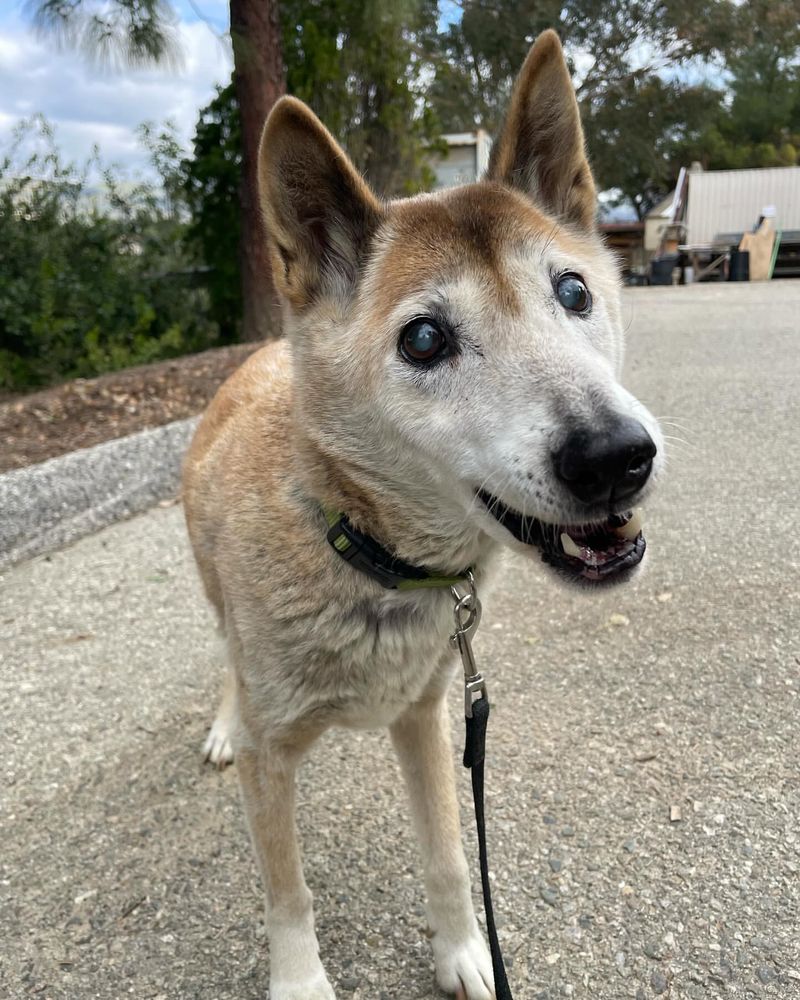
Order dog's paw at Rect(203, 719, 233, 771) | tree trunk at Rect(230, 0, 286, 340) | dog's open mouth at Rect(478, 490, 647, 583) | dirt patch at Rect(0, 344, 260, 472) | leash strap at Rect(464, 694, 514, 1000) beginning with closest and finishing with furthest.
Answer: dog's open mouth at Rect(478, 490, 647, 583) → leash strap at Rect(464, 694, 514, 1000) → dog's paw at Rect(203, 719, 233, 771) → dirt patch at Rect(0, 344, 260, 472) → tree trunk at Rect(230, 0, 286, 340)

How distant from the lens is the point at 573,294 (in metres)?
1.78

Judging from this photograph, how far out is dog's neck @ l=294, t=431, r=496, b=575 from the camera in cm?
174

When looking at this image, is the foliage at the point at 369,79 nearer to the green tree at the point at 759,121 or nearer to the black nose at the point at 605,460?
the black nose at the point at 605,460

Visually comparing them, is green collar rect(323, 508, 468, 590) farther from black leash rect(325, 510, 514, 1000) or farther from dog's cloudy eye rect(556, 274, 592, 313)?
dog's cloudy eye rect(556, 274, 592, 313)

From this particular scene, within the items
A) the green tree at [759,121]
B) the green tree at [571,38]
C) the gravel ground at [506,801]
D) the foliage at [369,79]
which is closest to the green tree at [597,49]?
the green tree at [571,38]

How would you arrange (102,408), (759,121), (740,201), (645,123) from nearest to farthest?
(102,408), (740,201), (645,123), (759,121)

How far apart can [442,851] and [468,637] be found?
0.66 meters

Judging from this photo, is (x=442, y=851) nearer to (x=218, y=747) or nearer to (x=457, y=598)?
(x=457, y=598)

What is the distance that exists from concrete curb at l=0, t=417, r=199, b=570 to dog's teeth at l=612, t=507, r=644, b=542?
3763 millimetres

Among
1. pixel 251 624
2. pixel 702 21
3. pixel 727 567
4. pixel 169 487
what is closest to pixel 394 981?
pixel 251 624

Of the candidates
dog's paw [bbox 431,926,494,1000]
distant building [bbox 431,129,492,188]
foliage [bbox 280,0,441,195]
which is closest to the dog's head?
dog's paw [bbox 431,926,494,1000]

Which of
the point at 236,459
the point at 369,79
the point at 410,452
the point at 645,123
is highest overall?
the point at 645,123

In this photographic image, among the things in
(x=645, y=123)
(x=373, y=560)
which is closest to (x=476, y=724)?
(x=373, y=560)

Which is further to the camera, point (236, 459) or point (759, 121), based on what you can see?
point (759, 121)
